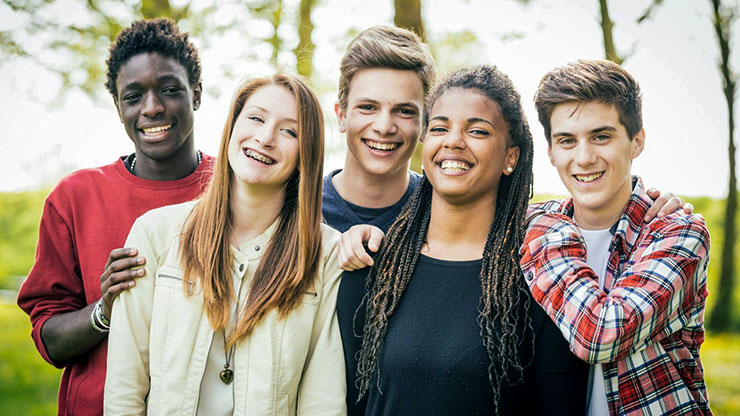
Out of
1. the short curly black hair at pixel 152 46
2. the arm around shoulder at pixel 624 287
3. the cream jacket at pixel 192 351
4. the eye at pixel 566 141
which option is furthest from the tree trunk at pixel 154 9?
the arm around shoulder at pixel 624 287

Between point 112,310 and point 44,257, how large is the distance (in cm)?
63

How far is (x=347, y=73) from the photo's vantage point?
3508 mm

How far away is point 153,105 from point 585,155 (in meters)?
2.05

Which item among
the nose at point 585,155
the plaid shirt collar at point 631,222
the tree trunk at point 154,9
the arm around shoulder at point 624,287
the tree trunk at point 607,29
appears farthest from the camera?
the tree trunk at point 154,9

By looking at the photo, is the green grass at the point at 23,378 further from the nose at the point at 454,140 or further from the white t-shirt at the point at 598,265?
the white t-shirt at the point at 598,265

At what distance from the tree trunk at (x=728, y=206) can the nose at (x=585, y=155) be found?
646 centimetres

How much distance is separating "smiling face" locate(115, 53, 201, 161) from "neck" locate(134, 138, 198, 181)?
0.06 feet

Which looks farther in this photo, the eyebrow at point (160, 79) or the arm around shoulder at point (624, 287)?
the eyebrow at point (160, 79)

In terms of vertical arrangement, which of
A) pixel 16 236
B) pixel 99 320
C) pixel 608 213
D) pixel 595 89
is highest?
pixel 16 236

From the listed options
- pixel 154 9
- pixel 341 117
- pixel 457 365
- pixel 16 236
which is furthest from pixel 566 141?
pixel 16 236

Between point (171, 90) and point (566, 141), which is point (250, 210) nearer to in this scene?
point (171, 90)

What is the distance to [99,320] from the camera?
2775mm

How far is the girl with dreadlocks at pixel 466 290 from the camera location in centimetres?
233

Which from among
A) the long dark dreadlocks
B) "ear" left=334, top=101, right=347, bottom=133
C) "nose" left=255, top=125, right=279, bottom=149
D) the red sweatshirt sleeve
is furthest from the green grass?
the long dark dreadlocks
